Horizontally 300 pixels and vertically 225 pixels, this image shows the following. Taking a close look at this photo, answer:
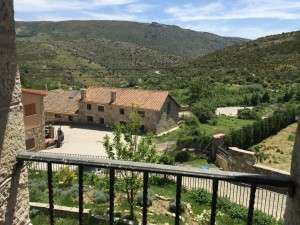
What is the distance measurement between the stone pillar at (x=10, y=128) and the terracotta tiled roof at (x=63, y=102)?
3745cm

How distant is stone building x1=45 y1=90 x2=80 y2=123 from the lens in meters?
40.5

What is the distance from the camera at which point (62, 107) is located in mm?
41406

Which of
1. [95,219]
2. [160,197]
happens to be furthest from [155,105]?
[95,219]

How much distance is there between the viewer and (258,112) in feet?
126

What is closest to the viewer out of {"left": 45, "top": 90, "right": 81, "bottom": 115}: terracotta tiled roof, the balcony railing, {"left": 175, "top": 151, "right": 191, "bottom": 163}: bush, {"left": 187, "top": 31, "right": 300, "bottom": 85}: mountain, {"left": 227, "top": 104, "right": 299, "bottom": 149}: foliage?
the balcony railing

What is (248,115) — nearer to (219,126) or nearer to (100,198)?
(219,126)

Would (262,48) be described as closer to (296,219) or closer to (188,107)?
(188,107)

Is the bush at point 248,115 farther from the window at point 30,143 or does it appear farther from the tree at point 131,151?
the tree at point 131,151

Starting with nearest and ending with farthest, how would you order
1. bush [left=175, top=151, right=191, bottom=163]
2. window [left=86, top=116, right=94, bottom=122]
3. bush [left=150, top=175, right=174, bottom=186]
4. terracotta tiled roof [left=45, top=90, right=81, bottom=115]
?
bush [left=150, top=175, right=174, bottom=186] < bush [left=175, top=151, right=191, bottom=163] < window [left=86, top=116, right=94, bottom=122] < terracotta tiled roof [left=45, top=90, right=81, bottom=115]

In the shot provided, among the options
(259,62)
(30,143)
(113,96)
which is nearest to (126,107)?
(113,96)

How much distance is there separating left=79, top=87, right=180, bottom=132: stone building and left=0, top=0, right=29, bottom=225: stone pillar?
107 ft

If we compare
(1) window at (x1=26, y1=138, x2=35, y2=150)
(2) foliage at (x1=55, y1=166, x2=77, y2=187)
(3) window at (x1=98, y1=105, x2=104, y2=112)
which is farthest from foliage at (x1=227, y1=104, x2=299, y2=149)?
(3) window at (x1=98, y1=105, x2=104, y2=112)

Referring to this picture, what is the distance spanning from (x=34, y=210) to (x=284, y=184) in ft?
32.9

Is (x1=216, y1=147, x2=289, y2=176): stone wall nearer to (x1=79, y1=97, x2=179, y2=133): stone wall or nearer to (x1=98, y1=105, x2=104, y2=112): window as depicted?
(x1=79, y1=97, x2=179, y2=133): stone wall
